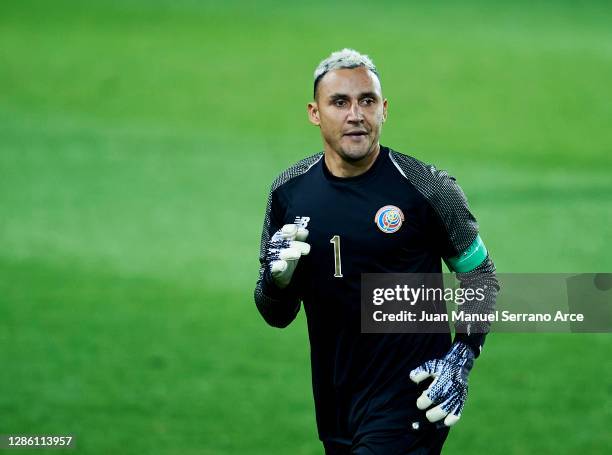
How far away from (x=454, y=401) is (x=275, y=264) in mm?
1043

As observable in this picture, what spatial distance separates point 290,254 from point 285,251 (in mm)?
35

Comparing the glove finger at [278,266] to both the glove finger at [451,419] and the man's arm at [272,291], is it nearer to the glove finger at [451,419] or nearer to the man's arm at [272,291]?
the man's arm at [272,291]

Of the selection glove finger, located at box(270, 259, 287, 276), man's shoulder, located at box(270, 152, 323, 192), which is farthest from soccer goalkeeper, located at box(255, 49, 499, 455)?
man's shoulder, located at box(270, 152, 323, 192)

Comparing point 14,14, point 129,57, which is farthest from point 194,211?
point 14,14

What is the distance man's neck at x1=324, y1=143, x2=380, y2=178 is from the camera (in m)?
6.23

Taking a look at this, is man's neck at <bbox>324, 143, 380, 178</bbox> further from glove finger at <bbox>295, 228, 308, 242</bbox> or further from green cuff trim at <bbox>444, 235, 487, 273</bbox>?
green cuff trim at <bbox>444, 235, 487, 273</bbox>

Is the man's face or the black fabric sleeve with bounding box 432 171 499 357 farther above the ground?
the man's face

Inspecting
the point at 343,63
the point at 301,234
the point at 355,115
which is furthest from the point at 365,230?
the point at 343,63

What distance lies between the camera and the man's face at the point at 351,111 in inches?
241

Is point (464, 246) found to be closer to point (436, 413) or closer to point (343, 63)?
point (436, 413)

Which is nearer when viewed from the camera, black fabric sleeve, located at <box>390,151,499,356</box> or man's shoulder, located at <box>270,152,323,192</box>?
black fabric sleeve, located at <box>390,151,499,356</box>

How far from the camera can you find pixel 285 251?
595cm

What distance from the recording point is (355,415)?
626cm

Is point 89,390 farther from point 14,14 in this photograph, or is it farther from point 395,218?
point 14,14
